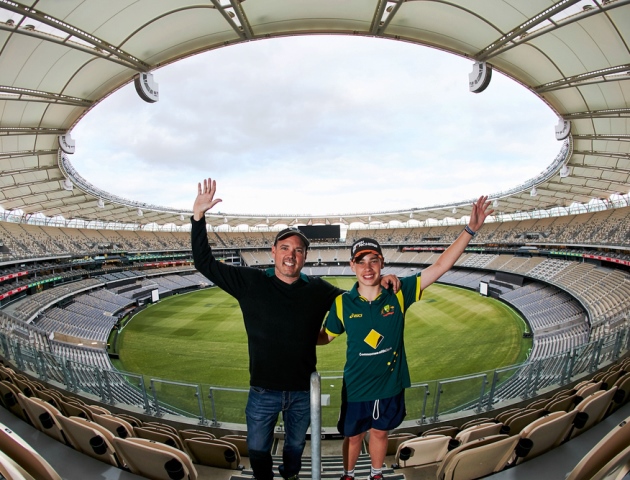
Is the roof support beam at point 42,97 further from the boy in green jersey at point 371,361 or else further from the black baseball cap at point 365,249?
the boy in green jersey at point 371,361

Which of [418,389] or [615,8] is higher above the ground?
[615,8]

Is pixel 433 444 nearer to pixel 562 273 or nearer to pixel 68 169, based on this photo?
pixel 68 169

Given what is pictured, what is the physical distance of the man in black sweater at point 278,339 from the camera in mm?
2582

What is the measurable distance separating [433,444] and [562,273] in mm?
33483

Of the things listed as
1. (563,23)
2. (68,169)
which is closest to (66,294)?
(68,169)

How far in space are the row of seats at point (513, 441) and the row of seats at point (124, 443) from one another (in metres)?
2.06

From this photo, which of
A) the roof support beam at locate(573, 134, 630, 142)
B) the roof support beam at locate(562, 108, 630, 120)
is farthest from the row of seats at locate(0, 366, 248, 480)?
the roof support beam at locate(573, 134, 630, 142)

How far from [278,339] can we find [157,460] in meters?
1.33

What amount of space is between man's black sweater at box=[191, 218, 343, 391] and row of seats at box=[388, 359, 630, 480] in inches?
57.2

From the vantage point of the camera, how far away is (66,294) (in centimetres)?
2722

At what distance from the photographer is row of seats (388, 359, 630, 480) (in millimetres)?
2412

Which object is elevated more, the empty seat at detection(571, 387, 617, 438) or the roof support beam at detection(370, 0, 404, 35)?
the roof support beam at detection(370, 0, 404, 35)

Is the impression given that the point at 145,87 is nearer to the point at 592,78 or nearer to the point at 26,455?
the point at 26,455

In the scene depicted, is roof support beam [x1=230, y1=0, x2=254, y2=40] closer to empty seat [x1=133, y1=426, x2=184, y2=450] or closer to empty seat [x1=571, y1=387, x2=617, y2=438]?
empty seat [x1=133, y1=426, x2=184, y2=450]
